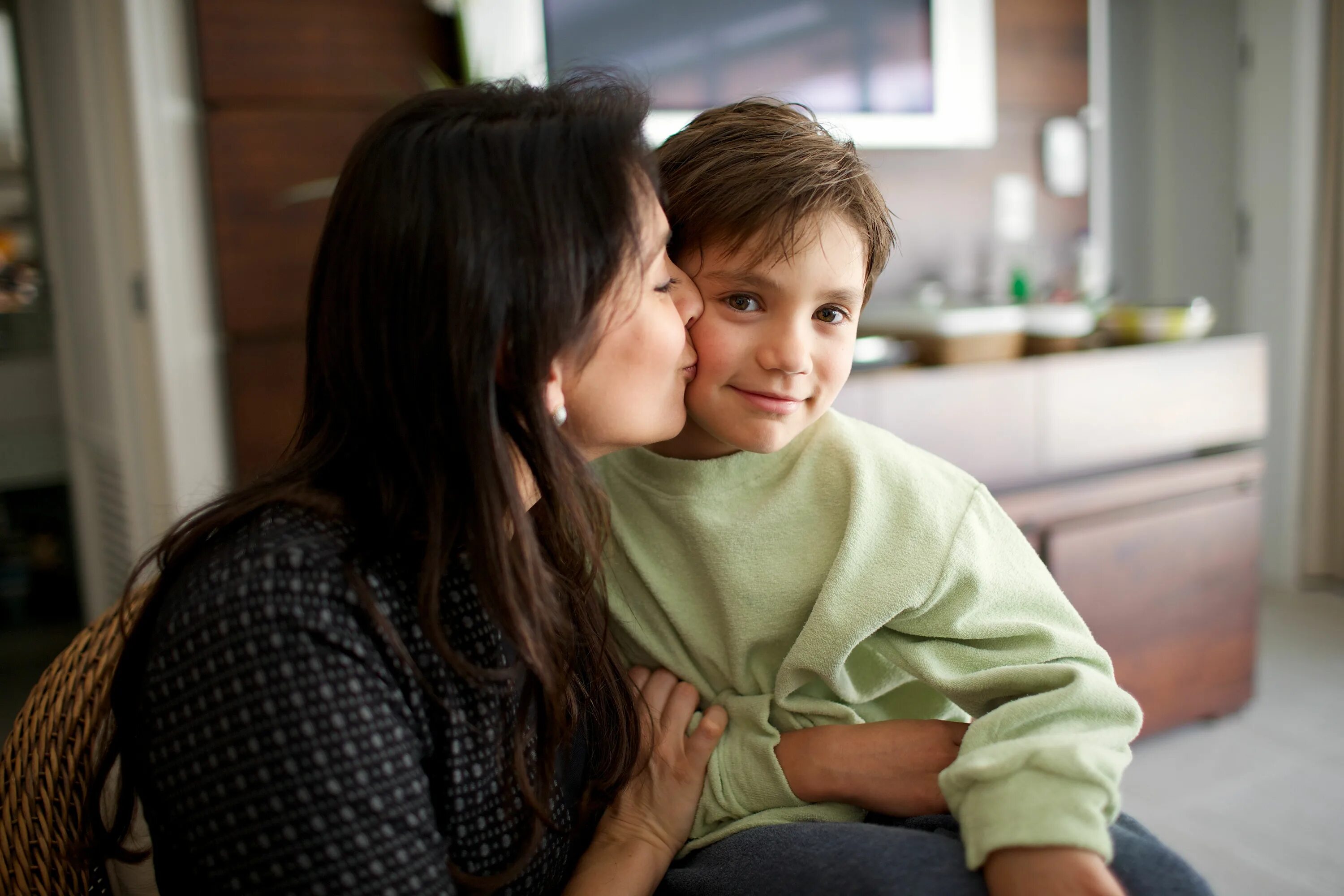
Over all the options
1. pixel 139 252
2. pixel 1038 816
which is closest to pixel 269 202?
pixel 139 252

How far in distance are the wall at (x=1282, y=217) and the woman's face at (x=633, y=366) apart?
9.23 ft

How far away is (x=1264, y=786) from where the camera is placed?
2.17 metres

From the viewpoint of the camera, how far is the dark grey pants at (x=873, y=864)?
0.79 metres

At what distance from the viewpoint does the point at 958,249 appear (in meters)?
2.81

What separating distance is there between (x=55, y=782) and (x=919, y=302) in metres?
2.11

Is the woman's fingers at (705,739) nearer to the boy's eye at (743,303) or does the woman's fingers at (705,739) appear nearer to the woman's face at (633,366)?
the woman's face at (633,366)

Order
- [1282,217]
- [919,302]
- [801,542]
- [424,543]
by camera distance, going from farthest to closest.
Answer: [1282,217] < [919,302] < [801,542] < [424,543]

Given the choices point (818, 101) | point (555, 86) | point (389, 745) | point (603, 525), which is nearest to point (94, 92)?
point (818, 101)

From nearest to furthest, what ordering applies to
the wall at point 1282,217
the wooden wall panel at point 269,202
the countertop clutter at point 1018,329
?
1. the wooden wall panel at point 269,202
2. the countertop clutter at point 1018,329
3. the wall at point 1282,217

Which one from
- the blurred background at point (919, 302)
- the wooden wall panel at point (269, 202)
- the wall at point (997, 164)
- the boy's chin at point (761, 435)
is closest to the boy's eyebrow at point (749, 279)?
the boy's chin at point (761, 435)

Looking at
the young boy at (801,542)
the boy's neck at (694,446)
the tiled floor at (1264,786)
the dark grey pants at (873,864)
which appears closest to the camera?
the dark grey pants at (873,864)

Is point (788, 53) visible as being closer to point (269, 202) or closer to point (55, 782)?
point (269, 202)

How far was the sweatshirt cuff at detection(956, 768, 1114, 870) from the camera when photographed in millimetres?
751

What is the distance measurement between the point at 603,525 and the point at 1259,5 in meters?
3.06
